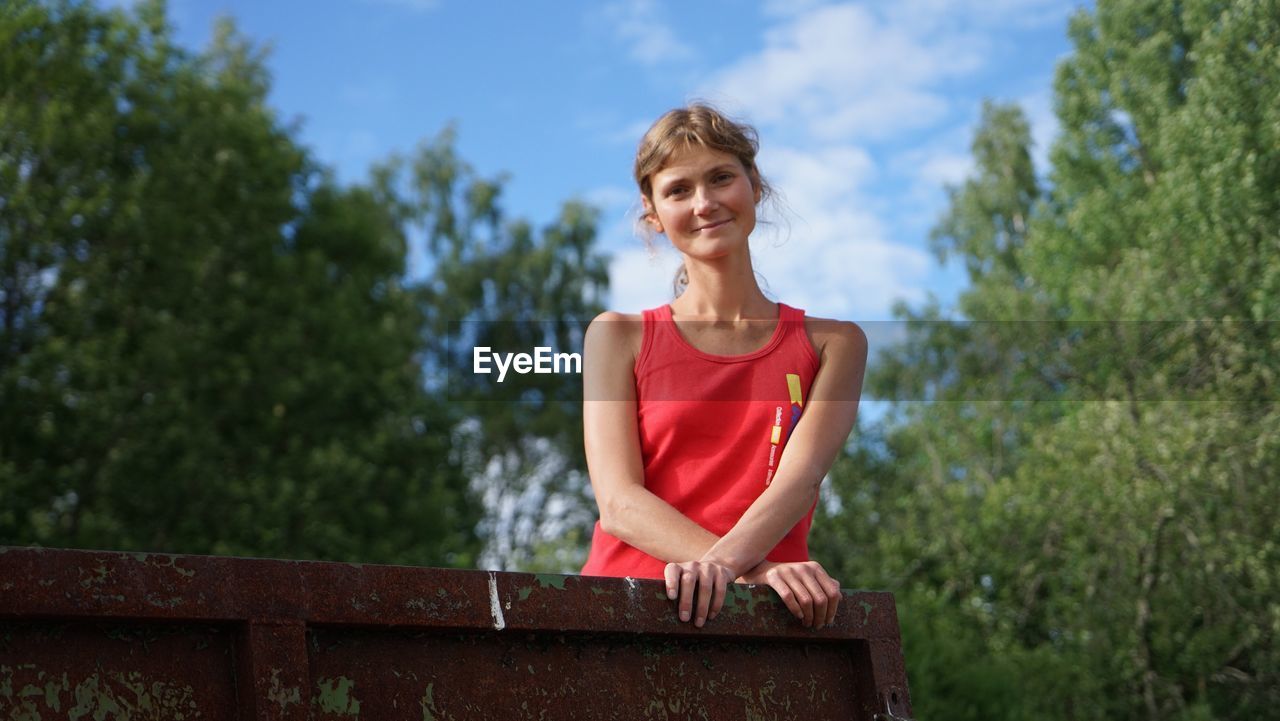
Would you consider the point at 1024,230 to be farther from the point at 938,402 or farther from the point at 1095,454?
the point at 1095,454

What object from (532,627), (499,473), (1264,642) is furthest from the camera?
(499,473)

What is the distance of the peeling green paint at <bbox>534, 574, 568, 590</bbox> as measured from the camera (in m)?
1.99

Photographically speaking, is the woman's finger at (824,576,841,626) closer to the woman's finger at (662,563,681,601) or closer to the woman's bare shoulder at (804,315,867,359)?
the woman's finger at (662,563,681,601)

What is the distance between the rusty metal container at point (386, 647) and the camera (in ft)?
5.40

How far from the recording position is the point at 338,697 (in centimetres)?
183

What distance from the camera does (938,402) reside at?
2253 centimetres

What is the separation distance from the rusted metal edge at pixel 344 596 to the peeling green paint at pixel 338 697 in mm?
82

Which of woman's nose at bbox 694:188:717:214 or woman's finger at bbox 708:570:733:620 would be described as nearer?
woman's finger at bbox 708:570:733:620

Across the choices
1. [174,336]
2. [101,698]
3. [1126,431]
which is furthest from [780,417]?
[174,336]

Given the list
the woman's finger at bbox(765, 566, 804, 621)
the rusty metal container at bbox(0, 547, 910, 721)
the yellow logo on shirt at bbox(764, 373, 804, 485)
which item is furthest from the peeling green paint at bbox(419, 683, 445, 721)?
the yellow logo on shirt at bbox(764, 373, 804, 485)

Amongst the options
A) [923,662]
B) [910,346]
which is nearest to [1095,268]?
[910,346]

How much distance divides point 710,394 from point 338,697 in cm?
109

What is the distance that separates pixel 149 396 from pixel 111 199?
263 cm

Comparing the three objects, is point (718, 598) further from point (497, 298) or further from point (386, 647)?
point (497, 298)
